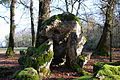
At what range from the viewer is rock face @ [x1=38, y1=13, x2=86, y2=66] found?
992 cm

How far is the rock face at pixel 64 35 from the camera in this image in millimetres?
9922

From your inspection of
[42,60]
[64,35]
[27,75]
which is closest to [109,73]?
[27,75]

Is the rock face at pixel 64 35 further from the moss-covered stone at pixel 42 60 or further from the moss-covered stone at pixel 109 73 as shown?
the moss-covered stone at pixel 109 73

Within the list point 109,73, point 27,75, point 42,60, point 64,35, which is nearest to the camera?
point 109,73

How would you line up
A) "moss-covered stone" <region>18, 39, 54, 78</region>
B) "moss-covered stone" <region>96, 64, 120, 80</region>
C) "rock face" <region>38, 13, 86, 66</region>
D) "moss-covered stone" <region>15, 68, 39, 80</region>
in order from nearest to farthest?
"moss-covered stone" <region>96, 64, 120, 80</region> < "moss-covered stone" <region>15, 68, 39, 80</region> < "moss-covered stone" <region>18, 39, 54, 78</region> < "rock face" <region>38, 13, 86, 66</region>

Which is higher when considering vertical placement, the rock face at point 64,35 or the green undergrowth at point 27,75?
the rock face at point 64,35

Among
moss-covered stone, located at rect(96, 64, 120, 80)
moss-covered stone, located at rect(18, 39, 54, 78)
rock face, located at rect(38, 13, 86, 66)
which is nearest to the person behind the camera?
moss-covered stone, located at rect(96, 64, 120, 80)

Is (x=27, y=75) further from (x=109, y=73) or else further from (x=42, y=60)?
(x=109, y=73)

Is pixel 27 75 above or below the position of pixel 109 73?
below

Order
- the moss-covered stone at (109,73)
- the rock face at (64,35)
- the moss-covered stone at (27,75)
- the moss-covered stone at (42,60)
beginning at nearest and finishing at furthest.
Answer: the moss-covered stone at (109,73) → the moss-covered stone at (27,75) → the moss-covered stone at (42,60) → the rock face at (64,35)

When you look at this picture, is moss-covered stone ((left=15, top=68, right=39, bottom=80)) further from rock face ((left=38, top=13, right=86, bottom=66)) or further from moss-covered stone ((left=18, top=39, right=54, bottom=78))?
rock face ((left=38, top=13, right=86, bottom=66))

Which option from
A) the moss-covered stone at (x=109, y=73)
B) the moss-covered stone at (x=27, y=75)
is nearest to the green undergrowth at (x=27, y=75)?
the moss-covered stone at (x=27, y=75)

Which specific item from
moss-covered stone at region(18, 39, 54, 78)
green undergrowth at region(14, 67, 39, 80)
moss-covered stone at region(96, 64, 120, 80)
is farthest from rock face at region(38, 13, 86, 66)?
moss-covered stone at region(96, 64, 120, 80)

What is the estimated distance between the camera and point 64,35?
1016 centimetres
